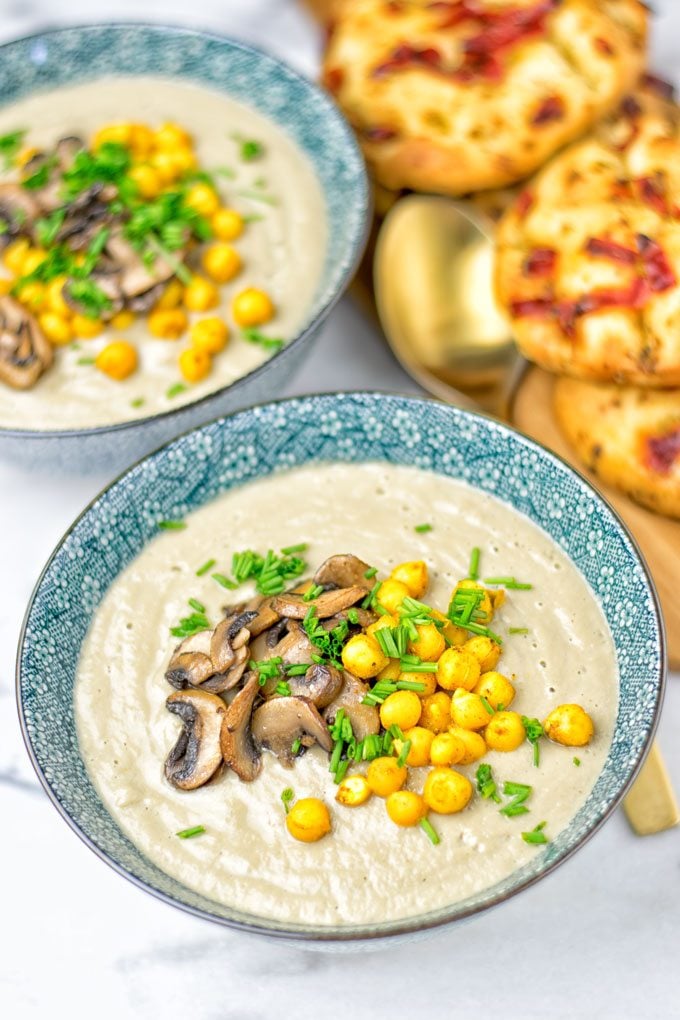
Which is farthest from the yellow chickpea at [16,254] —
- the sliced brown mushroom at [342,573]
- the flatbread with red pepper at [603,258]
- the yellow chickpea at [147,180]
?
the sliced brown mushroom at [342,573]

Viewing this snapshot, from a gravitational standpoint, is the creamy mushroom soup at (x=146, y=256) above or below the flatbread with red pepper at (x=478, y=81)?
below

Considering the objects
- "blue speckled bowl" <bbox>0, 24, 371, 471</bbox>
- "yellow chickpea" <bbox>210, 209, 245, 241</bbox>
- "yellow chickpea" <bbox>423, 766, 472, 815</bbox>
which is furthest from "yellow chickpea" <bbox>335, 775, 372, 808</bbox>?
"yellow chickpea" <bbox>210, 209, 245, 241</bbox>

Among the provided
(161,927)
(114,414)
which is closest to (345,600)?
(161,927)

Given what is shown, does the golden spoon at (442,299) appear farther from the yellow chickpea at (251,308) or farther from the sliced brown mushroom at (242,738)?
the sliced brown mushroom at (242,738)

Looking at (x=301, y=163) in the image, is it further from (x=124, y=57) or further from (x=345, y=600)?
(x=345, y=600)

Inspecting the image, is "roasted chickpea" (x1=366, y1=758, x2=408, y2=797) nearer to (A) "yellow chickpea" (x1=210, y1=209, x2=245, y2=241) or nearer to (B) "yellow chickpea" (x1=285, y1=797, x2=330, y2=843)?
(B) "yellow chickpea" (x1=285, y1=797, x2=330, y2=843)
